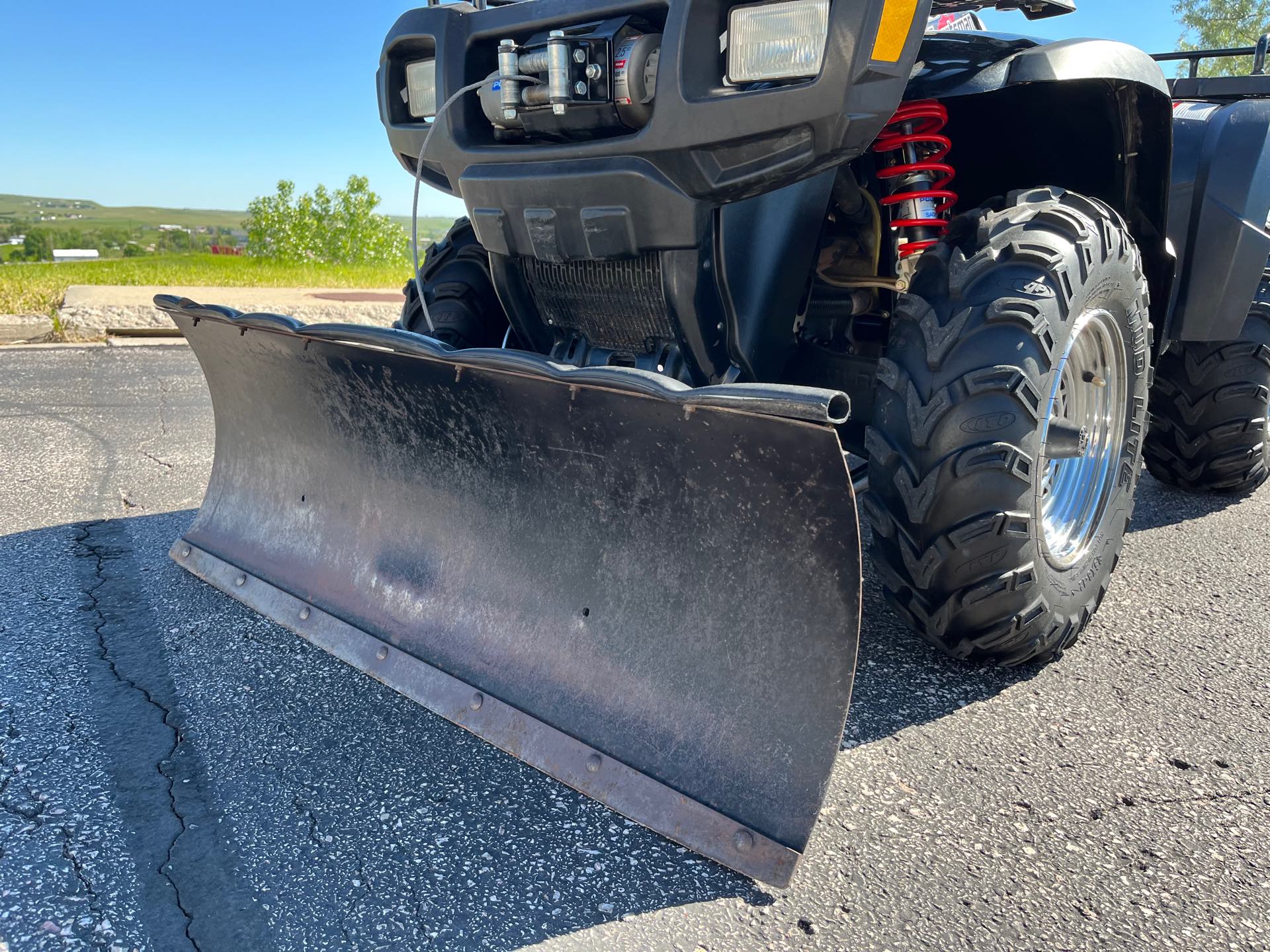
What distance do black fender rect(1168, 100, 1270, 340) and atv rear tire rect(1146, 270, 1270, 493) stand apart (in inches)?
16.9

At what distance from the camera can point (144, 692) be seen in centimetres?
248

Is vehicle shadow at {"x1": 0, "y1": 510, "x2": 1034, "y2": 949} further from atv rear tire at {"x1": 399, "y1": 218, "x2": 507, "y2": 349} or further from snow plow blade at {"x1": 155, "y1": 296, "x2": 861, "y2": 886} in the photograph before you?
atv rear tire at {"x1": 399, "y1": 218, "x2": 507, "y2": 349}

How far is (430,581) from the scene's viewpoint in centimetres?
251

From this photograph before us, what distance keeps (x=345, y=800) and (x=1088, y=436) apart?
7.26 ft

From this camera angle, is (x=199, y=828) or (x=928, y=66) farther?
(x=928, y=66)

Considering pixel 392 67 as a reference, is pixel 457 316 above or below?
below

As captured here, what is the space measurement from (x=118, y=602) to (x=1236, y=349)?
13.9 feet

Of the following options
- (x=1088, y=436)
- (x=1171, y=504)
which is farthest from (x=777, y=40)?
(x=1171, y=504)

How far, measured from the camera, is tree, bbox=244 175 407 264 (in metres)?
76.1

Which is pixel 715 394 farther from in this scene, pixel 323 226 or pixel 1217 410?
pixel 323 226

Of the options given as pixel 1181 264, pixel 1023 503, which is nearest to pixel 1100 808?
pixel 1023 503

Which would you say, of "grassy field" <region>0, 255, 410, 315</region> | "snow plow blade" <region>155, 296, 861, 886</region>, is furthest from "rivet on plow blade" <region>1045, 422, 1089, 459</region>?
"grassy field" <region>0, 255, 410, 315</region>

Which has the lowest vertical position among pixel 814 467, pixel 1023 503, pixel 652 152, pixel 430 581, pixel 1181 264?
pixel 430 581

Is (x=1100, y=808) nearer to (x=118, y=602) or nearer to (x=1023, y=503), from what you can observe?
(x=1023, y=503)
